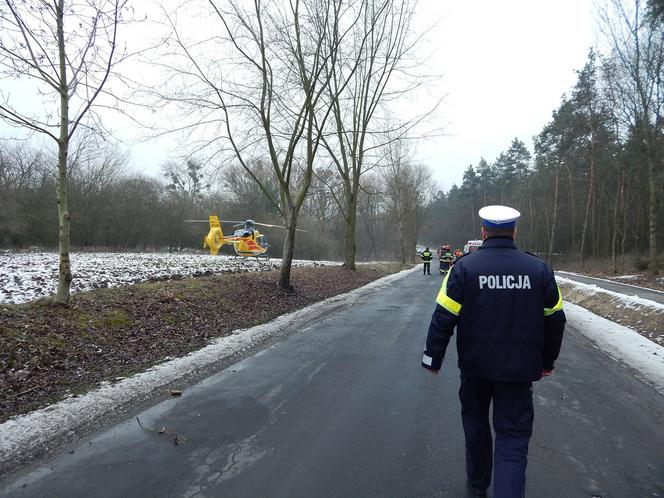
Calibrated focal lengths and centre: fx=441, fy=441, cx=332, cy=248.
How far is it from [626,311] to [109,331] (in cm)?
1254

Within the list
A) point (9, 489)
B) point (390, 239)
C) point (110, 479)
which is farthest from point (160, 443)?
point (390, 239)

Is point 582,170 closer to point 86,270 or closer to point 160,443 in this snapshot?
point 86,270

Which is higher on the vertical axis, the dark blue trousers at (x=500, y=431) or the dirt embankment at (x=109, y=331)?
the dark blue trousers at (x=500, y=431)

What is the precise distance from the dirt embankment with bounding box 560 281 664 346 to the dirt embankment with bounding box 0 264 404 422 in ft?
28.5

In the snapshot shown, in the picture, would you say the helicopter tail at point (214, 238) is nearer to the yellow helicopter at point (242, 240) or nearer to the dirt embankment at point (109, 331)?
the yellow helicopter at point (242, 240)

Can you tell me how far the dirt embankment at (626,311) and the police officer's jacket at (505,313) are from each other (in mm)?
7517

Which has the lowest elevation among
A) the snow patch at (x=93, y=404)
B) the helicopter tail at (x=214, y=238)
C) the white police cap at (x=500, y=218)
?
the snow patch at (x=93, y=404)

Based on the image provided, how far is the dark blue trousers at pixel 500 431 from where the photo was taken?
2.88m

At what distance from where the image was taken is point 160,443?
407cm

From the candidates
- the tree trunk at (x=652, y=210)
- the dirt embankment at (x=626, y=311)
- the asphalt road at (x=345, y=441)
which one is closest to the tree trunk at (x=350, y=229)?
the dirt embankment at (x=626, y=311)

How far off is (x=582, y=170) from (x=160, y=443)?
4879 cm

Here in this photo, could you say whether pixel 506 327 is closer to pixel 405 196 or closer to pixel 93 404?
pixel 93 404

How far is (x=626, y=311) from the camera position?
38.8 feet

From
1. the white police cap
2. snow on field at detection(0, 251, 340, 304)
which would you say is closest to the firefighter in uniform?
snow on field at detection(0, 251, 340, 304)
